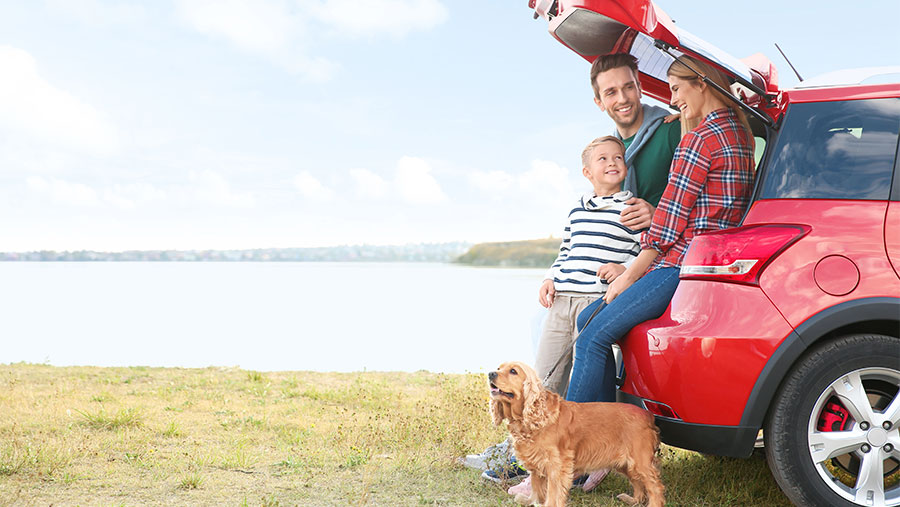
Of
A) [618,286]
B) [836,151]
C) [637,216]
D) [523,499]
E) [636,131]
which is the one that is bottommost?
[523,499]

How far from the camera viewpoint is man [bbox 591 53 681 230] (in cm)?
425

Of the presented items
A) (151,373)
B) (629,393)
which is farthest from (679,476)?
(151,373)

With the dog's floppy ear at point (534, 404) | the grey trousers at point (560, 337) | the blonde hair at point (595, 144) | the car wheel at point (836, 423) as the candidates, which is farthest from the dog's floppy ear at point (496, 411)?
the blonde hair at point (595, 144)

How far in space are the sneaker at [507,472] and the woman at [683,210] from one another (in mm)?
829

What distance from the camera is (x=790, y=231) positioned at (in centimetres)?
325

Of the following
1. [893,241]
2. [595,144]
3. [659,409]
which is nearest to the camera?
[893,241]

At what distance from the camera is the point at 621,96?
4.51 meters

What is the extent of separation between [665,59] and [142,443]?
15.8ft

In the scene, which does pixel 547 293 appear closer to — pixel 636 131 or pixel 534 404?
pixel 534 404

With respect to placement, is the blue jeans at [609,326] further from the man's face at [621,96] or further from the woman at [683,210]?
the man's face at [621,96]

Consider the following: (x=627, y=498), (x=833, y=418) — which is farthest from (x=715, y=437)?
(x=627, y=498)

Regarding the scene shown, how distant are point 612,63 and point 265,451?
3.77m

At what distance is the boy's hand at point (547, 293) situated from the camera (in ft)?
14.1

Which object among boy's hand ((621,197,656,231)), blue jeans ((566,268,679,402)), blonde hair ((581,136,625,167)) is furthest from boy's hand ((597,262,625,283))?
blonde hair ((581,136,625,167))
